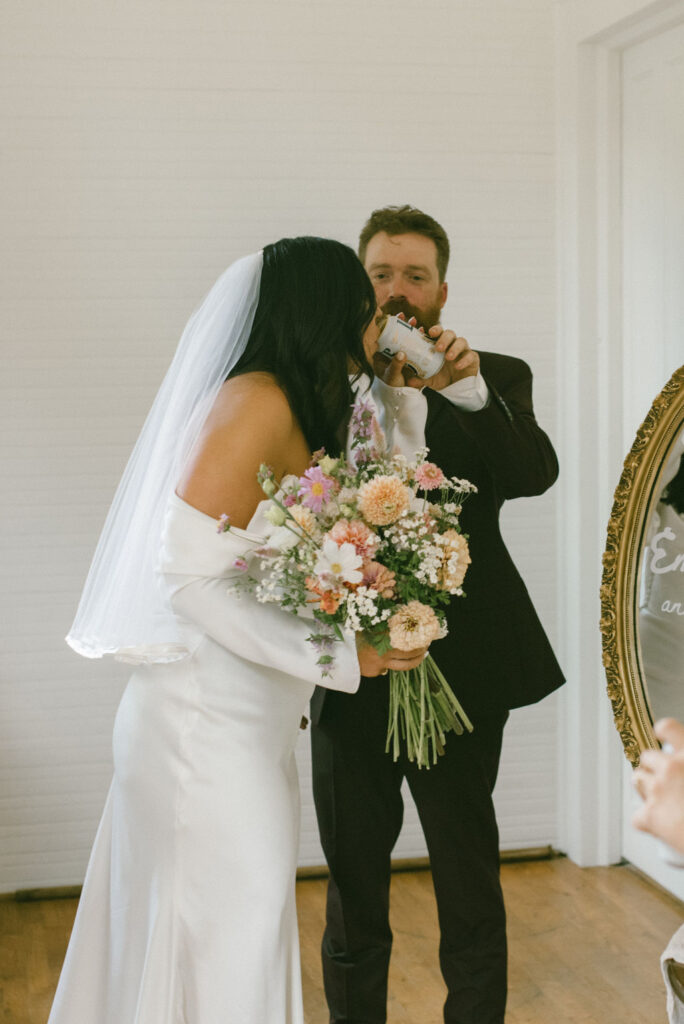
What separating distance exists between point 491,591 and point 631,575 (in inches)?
16.0

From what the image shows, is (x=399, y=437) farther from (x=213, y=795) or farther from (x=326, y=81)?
(x=326, y=81)

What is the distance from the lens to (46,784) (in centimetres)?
331

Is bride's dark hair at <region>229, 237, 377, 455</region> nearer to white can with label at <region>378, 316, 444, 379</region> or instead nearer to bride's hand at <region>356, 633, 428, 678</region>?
white can with label at <region>378, 316, 444, 379</region>

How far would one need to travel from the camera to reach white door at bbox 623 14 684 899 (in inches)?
117

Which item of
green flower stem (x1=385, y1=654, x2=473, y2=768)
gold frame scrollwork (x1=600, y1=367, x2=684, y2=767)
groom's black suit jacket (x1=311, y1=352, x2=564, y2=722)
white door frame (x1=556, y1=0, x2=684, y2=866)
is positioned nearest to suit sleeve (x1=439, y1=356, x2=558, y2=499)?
groom's black suit jacket (x1=311, y1=352, x2=564, y2=722)

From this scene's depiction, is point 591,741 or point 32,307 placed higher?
point 32,307

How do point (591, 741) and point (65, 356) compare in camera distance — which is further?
point (591, 741)

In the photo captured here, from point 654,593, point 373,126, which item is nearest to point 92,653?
point 654,593

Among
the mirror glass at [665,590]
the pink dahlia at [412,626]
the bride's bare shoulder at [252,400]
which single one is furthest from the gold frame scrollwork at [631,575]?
the bride's bare shoulder at [252,400]

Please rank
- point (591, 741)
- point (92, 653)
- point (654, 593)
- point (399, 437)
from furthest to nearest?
point (591, 741) < point (654, 593) < point (399, 437) < point (92, 653)

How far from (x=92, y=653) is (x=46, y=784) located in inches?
57.2

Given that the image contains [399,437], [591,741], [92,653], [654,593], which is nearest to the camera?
[92,653]

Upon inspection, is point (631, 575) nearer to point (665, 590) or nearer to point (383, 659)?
point (665, 590)

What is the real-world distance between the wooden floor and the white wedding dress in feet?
2.53
